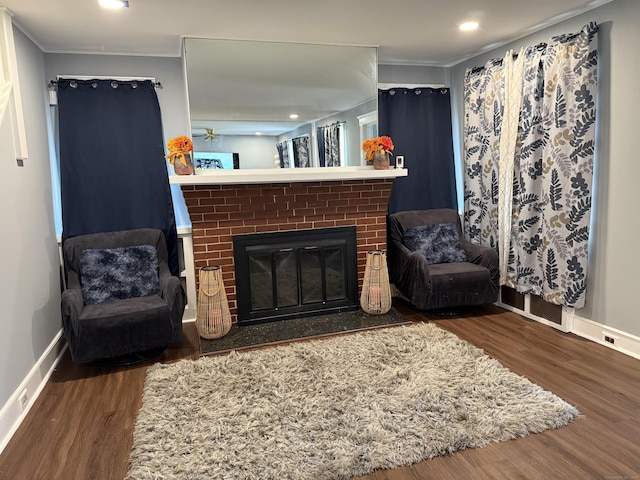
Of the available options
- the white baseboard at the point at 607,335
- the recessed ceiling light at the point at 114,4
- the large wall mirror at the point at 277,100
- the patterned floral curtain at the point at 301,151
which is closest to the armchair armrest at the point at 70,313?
the large wall mirror at the point at 277,100

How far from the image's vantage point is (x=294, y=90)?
12.6 feet

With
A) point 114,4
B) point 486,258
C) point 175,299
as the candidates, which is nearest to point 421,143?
point 486,258

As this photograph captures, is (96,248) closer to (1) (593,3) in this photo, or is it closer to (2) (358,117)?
(2) (358,117)

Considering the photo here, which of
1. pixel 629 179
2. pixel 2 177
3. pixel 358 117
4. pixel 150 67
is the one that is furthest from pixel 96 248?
pixel 629 179

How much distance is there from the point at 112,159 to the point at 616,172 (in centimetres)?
385

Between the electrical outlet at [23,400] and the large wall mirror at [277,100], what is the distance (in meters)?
2.01

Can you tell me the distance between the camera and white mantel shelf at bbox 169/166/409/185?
135 inches

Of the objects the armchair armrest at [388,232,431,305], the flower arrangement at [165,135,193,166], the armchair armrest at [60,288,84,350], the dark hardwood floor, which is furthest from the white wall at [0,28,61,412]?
the armchair armrest at [388,232,431,305]

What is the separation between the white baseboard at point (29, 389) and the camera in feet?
7.48

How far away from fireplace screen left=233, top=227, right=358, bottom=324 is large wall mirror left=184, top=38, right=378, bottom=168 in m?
0.66

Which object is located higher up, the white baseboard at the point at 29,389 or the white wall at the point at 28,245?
the white wall at the point at 28,245

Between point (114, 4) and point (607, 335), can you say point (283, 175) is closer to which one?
point (114, 4)

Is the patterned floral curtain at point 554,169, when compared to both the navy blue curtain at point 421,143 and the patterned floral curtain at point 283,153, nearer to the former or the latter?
the navy blue curtain at point 421,143

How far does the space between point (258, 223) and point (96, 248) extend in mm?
1313
